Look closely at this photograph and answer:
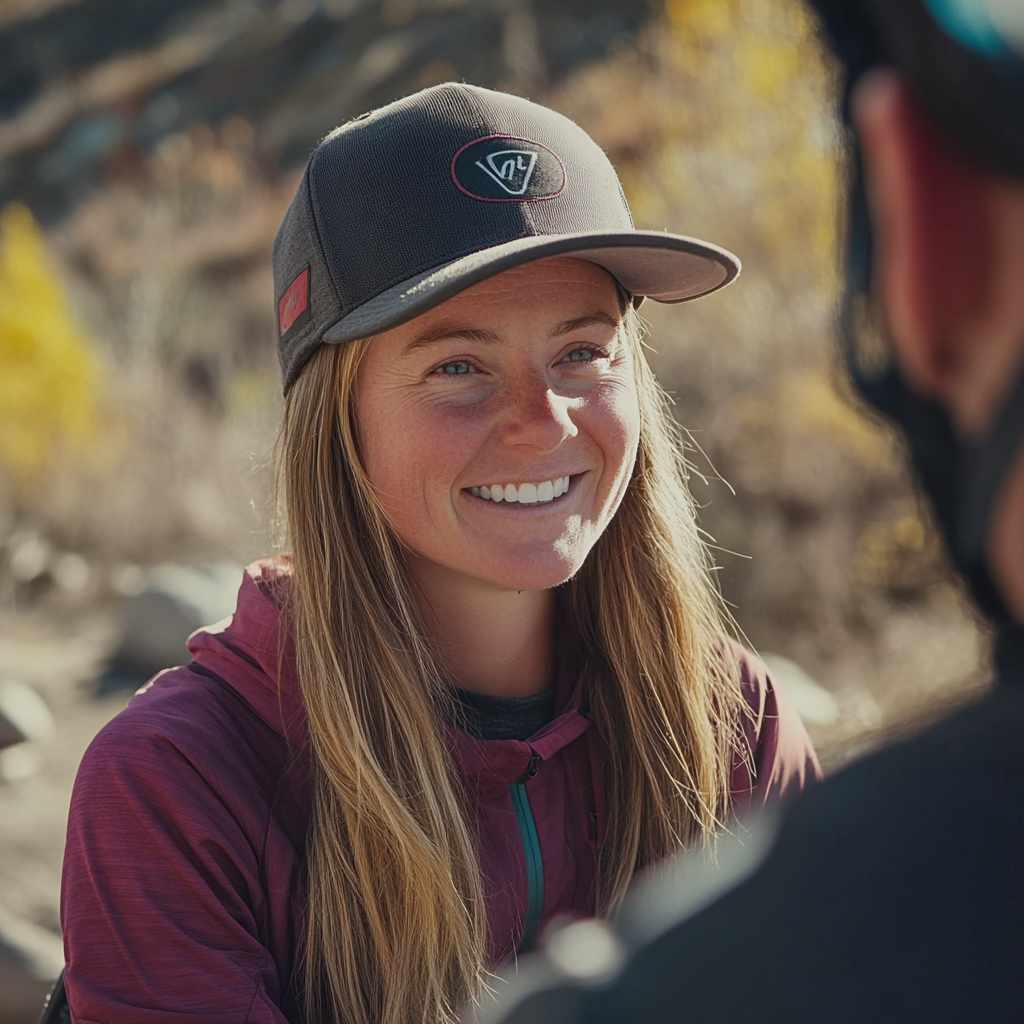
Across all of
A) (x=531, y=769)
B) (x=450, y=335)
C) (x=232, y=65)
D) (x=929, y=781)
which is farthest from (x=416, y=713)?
(x=232, y=65)

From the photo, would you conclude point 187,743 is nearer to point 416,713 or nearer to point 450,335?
point 416,713

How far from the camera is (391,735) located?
6.17 ft

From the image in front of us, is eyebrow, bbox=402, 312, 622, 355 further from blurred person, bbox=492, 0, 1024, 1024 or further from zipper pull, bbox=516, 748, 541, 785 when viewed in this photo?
blurred person, bbox=492, 0, 1024, 1024

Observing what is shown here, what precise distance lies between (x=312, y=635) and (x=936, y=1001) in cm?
145

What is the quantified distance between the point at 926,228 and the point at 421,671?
1.50m

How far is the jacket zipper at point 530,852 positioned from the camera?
74.7 inches

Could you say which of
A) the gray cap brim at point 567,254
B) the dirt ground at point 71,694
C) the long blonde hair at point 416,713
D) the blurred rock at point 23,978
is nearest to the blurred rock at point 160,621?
the dirt ground at point 71,694

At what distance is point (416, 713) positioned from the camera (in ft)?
6.19

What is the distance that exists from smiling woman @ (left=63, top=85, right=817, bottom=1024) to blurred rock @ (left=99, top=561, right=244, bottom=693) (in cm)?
464

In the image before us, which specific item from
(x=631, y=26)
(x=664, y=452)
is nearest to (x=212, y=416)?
(x=664, y=452)

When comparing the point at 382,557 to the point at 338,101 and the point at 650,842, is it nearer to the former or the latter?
the point at 650,842

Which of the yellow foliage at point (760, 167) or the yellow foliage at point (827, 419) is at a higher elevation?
the yellow foliage at point (760, 167)

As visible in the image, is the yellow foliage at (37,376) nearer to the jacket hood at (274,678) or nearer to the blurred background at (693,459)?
the blurred background at (693,459)

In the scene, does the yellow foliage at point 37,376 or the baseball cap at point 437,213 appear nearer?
the baseball cap at point 437,213
